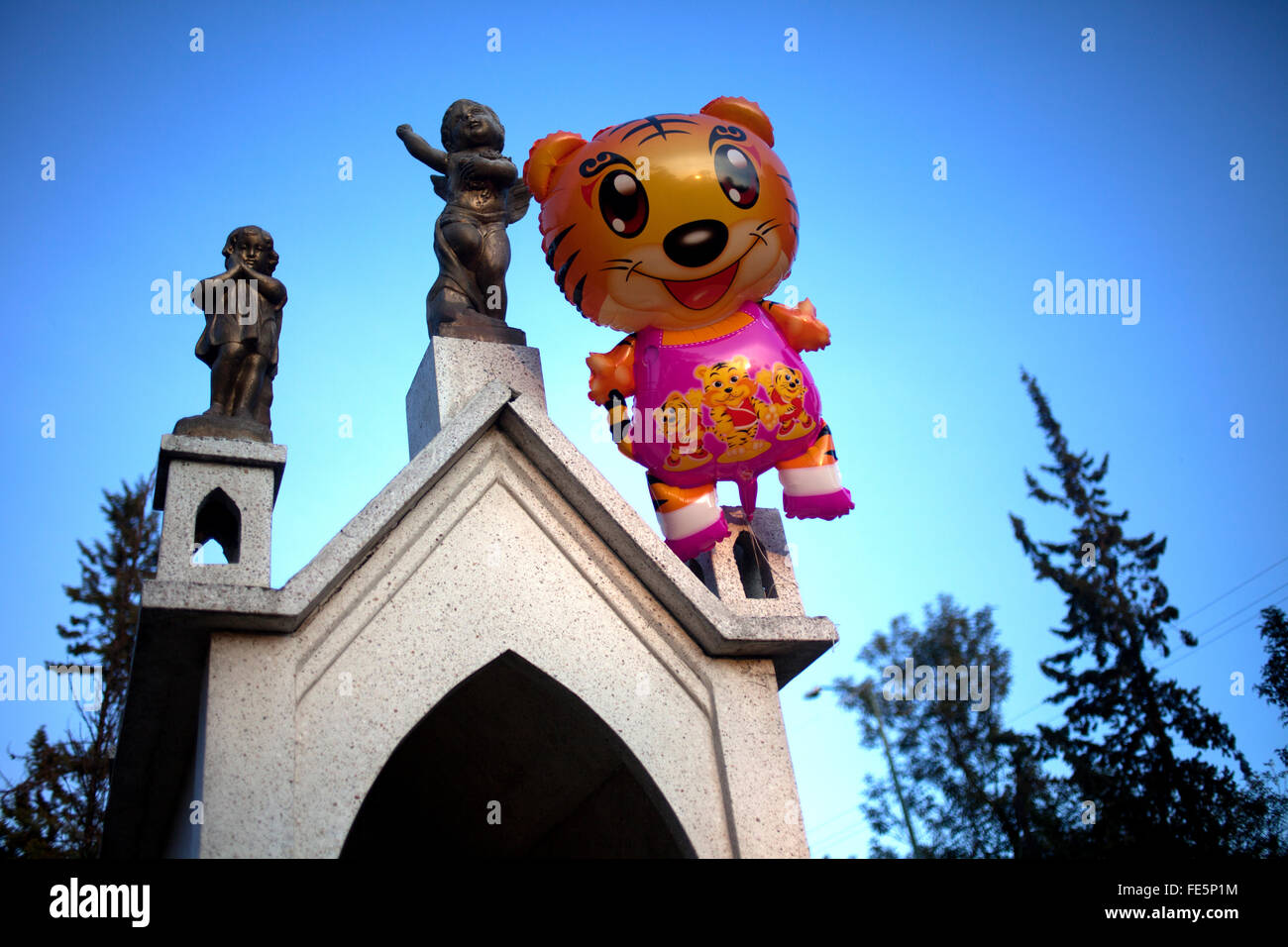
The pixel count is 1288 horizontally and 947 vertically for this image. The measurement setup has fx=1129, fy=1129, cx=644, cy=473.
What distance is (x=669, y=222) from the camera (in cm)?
693

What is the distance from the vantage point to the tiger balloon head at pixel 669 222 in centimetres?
695

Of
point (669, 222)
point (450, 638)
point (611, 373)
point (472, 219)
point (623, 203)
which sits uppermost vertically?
point (472, 219)

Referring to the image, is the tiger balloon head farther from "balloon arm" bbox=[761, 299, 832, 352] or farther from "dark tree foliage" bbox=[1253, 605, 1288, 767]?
"dark tree foliage" bbox=[1253, 605, 1288, 767]

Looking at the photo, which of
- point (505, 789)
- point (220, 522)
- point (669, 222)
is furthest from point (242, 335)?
point (505, 789)

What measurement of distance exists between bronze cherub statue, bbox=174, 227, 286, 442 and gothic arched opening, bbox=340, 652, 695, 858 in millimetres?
2110

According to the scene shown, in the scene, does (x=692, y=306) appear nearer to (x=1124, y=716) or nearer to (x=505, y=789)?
(x=505, y=789)

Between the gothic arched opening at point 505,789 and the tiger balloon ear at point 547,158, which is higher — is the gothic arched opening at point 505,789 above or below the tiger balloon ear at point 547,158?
below

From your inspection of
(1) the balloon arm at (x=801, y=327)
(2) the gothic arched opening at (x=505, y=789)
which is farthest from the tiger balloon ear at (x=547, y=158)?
(2) the gothic arched opening at (x=505, y=789)

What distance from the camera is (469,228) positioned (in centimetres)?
741

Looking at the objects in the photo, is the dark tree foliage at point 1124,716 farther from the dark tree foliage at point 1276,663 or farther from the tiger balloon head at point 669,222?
the tiger balloon head at point 669,222

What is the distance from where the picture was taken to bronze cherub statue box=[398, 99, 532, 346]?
24.1 feet

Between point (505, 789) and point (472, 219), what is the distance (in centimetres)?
389
